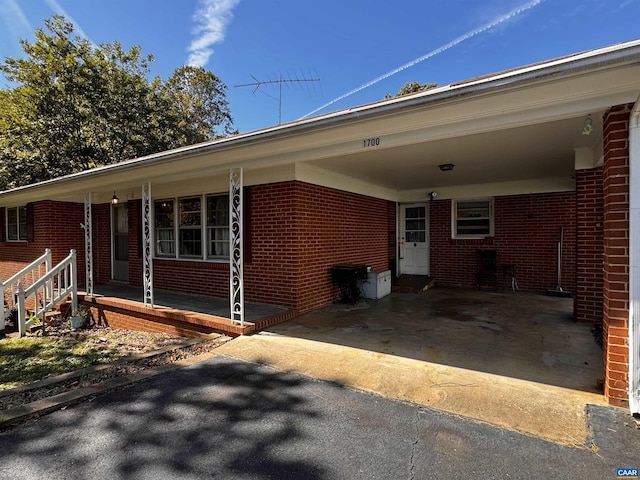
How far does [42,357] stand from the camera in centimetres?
516

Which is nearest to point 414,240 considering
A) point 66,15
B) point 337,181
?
point 337,181

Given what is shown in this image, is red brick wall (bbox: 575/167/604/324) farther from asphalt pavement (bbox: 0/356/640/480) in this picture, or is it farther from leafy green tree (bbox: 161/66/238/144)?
leafy green tree (bbox: 161/66/238/144)

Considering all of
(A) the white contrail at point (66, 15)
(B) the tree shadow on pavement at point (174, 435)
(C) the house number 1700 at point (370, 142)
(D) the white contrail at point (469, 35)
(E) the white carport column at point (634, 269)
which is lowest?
(B) the tree shadow on pavement at point (174, 435)

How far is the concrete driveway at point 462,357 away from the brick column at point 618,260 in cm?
25

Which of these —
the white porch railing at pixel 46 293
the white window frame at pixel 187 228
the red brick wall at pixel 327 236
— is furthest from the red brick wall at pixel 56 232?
the red brick wall at pixel 327 236

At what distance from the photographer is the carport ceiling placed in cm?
416

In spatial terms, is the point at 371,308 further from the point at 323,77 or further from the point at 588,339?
the point at 323,77

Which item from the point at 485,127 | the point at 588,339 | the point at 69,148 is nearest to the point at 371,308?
the point at 588,339

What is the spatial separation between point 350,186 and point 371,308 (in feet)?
8.71

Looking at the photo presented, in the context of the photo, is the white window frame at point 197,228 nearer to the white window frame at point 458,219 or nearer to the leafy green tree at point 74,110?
the white window frame at point 458,219

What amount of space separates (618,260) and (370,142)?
254 cm

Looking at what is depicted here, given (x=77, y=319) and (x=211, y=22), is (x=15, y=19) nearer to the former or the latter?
(x=211, y=22)

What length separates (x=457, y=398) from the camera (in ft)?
9.37

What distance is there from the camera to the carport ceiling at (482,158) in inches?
164
